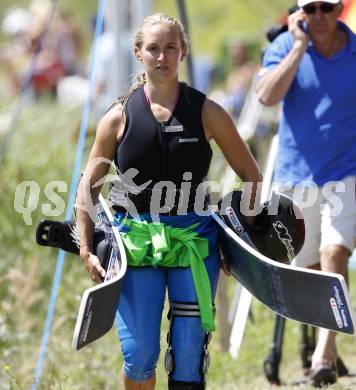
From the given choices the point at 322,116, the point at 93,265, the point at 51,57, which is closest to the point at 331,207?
the point at 322,116

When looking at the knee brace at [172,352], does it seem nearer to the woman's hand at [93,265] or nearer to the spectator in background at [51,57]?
the woman's hand at [93,265]

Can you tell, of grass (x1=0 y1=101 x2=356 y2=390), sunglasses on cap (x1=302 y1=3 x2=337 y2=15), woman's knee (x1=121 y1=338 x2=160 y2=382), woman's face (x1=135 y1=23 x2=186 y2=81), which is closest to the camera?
woman's knee (x1=121 y1=338 x2=160 y2=382)

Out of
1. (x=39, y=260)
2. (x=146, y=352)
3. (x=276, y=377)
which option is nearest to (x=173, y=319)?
(x=146, y=352)

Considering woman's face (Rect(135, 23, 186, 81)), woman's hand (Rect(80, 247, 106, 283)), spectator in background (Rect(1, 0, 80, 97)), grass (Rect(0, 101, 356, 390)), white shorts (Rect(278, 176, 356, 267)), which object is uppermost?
spectator in background (Rect(1, 0, 80, 97))

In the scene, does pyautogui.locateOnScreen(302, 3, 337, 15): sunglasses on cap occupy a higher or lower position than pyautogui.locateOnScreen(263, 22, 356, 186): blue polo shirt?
higher

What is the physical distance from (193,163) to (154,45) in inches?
22.4

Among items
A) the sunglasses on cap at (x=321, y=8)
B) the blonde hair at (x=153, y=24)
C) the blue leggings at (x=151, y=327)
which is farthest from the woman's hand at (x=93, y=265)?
the sunglasses on cap at (x=321, y=8)

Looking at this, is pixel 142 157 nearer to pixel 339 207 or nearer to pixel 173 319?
pixel 173 319

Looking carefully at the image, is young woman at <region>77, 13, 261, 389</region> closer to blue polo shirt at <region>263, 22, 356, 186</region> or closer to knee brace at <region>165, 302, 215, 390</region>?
knee brace at <region>165, 302, 215, 390</region>

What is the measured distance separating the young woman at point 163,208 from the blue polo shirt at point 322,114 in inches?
44.3

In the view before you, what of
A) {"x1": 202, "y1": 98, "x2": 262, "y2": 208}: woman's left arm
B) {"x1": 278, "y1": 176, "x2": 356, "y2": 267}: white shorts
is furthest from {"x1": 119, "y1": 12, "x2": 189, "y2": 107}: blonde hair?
{"x1": 278, "y1": 176, "x2": 356, "y2": 267}: white shorts

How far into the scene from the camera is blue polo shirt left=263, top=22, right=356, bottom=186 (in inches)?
238

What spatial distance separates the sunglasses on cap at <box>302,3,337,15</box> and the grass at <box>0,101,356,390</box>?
2.12m

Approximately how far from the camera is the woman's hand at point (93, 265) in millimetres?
4934
